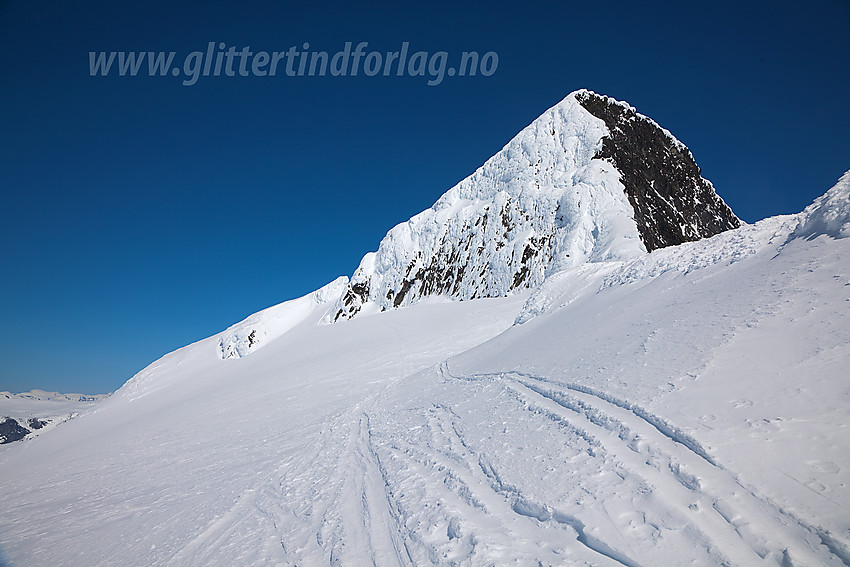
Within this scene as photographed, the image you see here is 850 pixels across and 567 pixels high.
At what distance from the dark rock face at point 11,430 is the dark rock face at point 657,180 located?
145989 millimetres

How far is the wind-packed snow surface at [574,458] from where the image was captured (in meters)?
3.57

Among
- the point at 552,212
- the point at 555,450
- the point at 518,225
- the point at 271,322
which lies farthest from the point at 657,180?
the point at 271,322

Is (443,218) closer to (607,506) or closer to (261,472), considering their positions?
(261,472)

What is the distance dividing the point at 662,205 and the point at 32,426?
162m

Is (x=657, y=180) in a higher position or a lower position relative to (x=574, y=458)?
higher

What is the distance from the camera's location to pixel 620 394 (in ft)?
19.8

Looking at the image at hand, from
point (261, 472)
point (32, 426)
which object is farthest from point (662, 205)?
point (32, 426)

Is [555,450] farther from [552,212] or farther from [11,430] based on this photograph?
[11,430]

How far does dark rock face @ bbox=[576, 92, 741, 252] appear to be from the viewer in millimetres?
32344

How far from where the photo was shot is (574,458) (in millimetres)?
4863

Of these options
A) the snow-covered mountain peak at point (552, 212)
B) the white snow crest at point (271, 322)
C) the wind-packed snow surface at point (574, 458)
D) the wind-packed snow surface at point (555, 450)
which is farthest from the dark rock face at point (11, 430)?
the wind-packed snow surface at point (574, 458)

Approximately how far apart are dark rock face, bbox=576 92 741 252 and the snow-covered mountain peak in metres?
0.13

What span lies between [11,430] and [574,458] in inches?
6341

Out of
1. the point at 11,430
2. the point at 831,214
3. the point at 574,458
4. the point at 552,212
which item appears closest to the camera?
the point at 574,458
